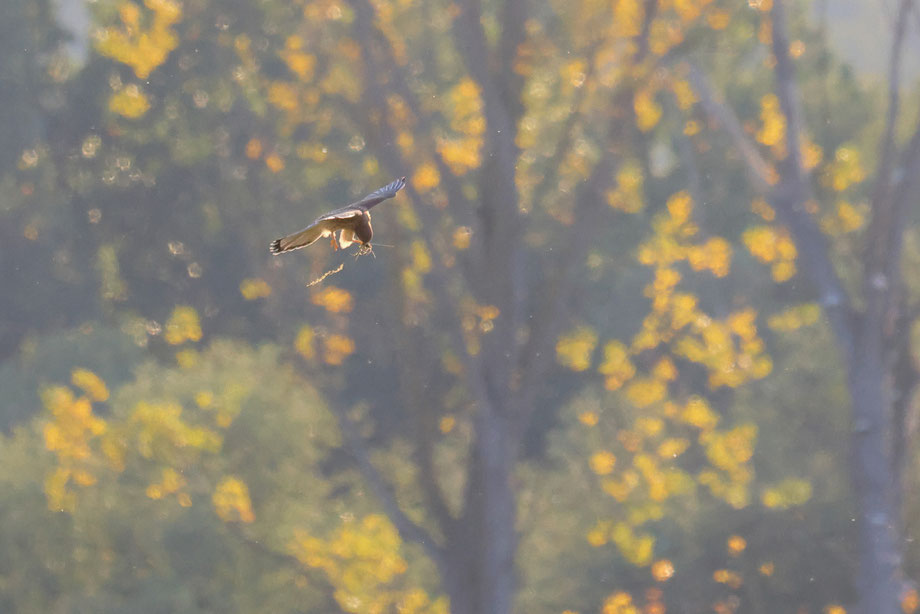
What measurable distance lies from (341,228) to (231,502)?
6572mm

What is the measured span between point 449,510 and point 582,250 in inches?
72.3

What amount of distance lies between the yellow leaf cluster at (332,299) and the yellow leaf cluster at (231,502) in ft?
5.04

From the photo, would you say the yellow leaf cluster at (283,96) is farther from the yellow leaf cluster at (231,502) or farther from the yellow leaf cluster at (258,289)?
the yellow leaf cluster at (231,502)

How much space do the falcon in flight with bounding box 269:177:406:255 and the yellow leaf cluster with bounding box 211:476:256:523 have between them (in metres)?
6.11

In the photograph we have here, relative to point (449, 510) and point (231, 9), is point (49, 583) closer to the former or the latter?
point (449, 510)

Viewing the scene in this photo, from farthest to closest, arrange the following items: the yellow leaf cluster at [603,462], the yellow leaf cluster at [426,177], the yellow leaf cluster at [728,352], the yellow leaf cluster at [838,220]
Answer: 1. the yellow leaf cluster at [728,352]
2. the yellow leaf cluster at [603,462]
3. the yellow leaf cluster at [838,220]
4. the yellow leaf cluster at [426,177]

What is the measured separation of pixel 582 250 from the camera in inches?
263

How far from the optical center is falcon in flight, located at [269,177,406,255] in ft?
7.56

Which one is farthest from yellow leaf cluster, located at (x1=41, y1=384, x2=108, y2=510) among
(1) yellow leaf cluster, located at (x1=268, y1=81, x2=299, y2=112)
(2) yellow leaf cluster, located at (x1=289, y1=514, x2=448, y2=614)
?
(1) yellow leaf cluster, located at (x1=268, y1=81, x2=299, y2=112)

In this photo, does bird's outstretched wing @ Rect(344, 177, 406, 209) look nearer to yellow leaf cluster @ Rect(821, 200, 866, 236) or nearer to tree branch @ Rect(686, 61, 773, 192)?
tree branch @ Rect(686, 61, 773, 192)

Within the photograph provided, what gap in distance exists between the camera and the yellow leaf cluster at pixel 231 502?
858 cm

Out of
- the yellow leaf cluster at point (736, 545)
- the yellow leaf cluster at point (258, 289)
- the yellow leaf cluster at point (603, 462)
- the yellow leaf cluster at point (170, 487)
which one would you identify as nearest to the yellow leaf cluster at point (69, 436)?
the yellow leaf cluster at point (170, 487)

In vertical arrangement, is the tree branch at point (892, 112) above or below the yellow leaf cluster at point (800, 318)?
below

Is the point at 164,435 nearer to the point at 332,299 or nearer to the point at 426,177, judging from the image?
the point at 332,299
